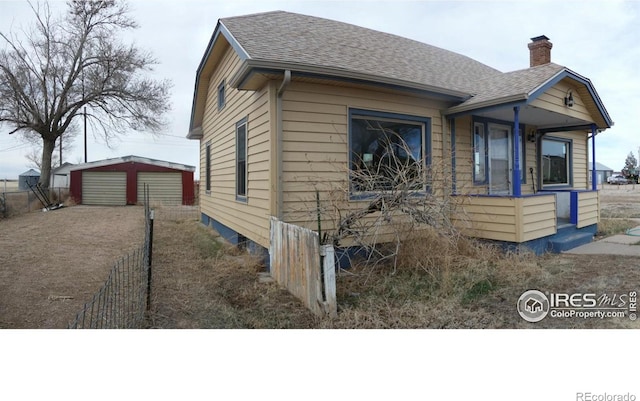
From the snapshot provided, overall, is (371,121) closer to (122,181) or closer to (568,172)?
(568,172)

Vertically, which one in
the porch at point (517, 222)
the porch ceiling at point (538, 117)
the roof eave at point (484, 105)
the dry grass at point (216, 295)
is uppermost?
the porch ceiling at point (538, 117)

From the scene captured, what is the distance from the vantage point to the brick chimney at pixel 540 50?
924 centimetres

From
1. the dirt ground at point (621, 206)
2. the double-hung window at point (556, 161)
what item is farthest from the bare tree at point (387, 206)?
the dirt ground at point (621, 206)

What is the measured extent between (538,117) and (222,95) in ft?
21.9

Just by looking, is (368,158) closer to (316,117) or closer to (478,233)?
(316,117)

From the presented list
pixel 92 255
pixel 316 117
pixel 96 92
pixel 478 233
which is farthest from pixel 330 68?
pixel 96 92

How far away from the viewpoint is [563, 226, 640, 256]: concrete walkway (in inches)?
260

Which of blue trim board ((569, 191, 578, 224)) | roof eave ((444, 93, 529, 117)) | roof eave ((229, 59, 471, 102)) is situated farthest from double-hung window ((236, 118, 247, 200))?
blue trim board ((569, 191, 578, 224))

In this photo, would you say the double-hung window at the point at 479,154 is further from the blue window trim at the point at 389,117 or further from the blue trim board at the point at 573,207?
the blue trim board at the point at 573,207

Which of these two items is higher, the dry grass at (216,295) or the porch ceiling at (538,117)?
the porch ceiling at (538,117)

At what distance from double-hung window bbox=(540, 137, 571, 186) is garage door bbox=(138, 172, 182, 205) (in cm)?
1761

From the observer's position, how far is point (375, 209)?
4.69 meters

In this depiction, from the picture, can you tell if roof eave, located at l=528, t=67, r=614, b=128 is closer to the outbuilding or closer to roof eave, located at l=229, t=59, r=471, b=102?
roof eave, located at l=229, t=59, r=471, b=102

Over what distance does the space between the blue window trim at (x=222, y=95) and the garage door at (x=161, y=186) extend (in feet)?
44.0
